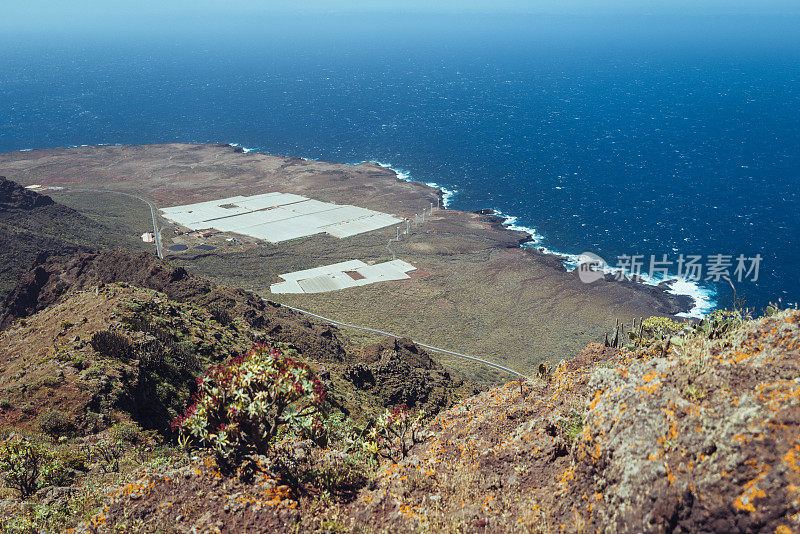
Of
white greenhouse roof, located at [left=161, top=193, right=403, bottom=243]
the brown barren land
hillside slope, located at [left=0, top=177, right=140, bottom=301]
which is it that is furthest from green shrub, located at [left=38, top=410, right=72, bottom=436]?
white greenhouse roof, located at [left=161, top=193, right=403, bottom=243]

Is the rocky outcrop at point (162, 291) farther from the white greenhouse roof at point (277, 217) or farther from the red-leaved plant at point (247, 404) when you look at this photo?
the white greenhouse roof at point (277, 217)

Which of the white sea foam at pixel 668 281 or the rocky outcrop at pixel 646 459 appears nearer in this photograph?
the rocky outcrop at pixel 646 459

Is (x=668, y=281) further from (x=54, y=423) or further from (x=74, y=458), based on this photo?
(x=74, y=458)

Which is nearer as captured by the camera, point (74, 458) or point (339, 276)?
point (74, 458)

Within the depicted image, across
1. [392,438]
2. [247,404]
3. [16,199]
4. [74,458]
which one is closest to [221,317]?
[74,458]

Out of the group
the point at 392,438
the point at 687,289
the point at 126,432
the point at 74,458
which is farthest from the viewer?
the point at 687,289

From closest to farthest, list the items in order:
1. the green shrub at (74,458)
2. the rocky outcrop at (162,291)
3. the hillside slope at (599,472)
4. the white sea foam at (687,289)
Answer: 1. the hillside slope at (599,472)
2. the green shrub at (74,458)
3. the rocky outcrop at (162,291)
4. the white sea foam at (687,289)

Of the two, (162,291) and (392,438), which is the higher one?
(392,438)

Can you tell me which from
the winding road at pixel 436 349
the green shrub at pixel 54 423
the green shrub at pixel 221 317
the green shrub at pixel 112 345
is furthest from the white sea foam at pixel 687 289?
the green shrub at pixel 54 423

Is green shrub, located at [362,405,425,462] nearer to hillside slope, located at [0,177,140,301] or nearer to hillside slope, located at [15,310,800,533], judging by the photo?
hillside slope, located at [15,310,800,533]

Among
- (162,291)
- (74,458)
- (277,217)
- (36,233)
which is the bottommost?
(277,217)
